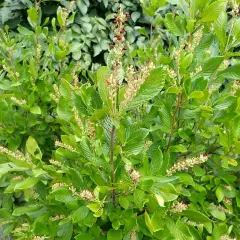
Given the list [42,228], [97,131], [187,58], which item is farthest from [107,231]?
[187,58]

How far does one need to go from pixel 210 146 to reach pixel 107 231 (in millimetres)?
516

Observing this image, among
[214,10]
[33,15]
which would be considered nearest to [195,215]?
[214,10]

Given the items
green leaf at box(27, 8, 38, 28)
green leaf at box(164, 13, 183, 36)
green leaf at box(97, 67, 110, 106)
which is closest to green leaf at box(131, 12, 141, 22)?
green leaf at box(27, 8, 38, 28)

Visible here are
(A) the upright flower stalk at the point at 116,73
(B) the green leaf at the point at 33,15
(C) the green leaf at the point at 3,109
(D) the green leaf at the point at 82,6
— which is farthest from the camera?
(D) the green leaf at the point at 82,6

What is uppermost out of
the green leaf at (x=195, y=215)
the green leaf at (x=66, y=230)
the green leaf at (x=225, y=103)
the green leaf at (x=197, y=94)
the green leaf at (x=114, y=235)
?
the green leaf at (x=197, y=94)

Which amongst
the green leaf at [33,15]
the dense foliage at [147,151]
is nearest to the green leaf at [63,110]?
the dense foliage at [147,151]

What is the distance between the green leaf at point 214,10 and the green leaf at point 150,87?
449 millimetres

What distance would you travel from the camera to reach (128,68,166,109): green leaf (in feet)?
3.27

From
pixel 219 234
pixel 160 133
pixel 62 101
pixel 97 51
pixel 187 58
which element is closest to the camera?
pixel 187 58

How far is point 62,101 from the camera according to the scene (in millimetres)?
1359

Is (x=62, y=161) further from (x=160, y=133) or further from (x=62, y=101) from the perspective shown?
(x=160, y=133)

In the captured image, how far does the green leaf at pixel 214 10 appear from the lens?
4.30ft

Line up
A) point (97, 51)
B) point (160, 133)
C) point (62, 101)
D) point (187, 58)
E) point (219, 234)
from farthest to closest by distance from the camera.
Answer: point (97, 51) < point (160, 133) < point (219, 234) < point (62, 101) < point (187, 58)

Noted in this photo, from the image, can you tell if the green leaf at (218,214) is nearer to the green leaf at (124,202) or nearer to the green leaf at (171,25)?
the green leaf at (124,202)
